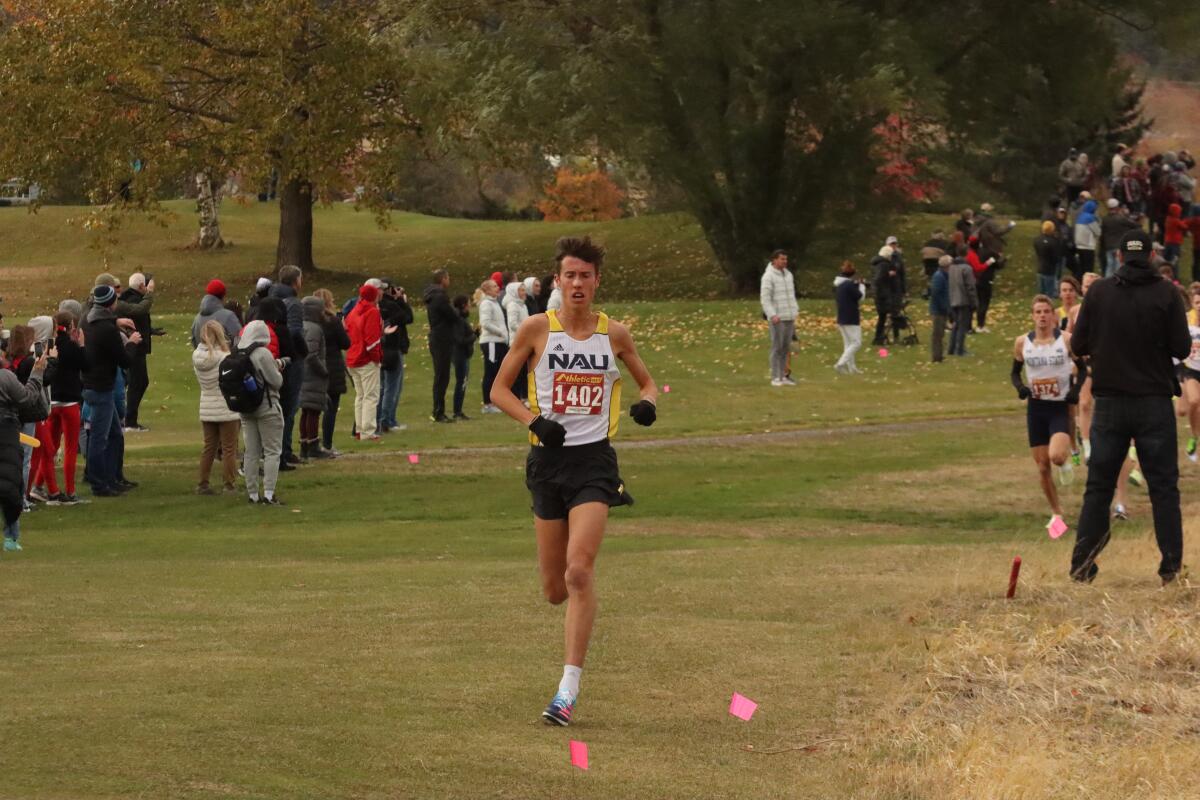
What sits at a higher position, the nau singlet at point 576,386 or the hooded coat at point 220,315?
the nau singlet at point 576,386

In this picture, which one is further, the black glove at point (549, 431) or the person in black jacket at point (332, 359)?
the person in black jacket at point (332, 359)

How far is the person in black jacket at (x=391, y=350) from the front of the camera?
2489 centimetres

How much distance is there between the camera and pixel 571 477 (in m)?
8.64

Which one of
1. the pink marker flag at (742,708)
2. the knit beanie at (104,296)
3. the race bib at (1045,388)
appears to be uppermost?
the knit beanie at (104,296)

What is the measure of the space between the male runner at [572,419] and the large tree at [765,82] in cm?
3536

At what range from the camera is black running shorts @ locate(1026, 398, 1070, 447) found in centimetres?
1597

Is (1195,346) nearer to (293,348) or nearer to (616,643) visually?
(293,348)

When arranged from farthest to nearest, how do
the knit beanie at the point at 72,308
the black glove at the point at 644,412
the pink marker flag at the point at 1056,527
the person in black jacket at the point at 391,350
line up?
1. the person in black jacket at the point at 391,350
2. the knit beanie at the point at 72,308
3. the pink marker flag at the point at 1056,527
4. the black glove at the point at 644,412

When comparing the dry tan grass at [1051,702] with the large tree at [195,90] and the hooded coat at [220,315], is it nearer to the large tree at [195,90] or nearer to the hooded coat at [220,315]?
the hooded coat at [220,315]

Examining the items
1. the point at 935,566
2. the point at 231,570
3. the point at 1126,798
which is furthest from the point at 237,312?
the point at 1126,798

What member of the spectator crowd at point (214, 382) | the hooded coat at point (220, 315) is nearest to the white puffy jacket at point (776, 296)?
the spectator crowd at point (214, 382)

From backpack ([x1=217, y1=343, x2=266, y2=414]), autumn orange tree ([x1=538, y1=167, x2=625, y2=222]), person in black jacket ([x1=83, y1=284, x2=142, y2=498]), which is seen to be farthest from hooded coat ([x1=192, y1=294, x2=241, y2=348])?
autumn orange tree ([x1=538, y1=167, x2=625, y2=222])

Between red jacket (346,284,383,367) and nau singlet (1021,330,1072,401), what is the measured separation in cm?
1005

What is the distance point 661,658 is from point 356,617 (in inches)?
89.5
